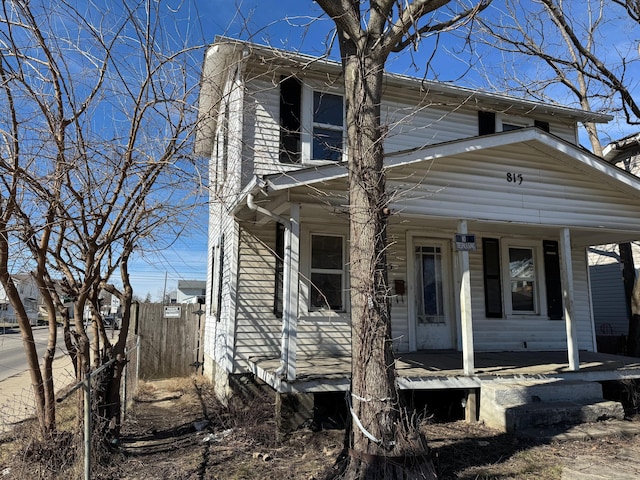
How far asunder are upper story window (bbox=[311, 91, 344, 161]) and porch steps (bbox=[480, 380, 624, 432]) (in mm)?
4777

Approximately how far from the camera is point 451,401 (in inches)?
290

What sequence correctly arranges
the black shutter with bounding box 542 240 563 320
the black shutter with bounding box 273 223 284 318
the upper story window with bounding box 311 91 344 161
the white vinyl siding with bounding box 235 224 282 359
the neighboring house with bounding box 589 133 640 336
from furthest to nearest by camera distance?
the neighboring house with bounding box 589 133 640 336 < the black shutter with bounding box 542 240 563 320 < the upper story window with bounding box 311 91 344 161 < the black shutter with bounding box 273 223 284 318 < the white vinyl siding with bounding box 235 224 282 359

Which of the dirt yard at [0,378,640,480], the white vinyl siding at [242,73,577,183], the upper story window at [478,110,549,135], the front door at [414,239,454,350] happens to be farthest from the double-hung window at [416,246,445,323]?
the upper story window at [478,110,549,135]

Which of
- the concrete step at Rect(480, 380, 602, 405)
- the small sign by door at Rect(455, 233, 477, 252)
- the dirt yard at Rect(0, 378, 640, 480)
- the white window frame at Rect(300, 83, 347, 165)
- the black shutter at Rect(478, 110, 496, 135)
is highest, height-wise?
the black shutter at Rect(478, 110, 496, 135)

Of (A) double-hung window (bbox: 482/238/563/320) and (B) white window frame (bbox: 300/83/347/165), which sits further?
(A) double-hung window (bbox: 482/238/563/320)

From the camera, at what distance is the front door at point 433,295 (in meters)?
9.29

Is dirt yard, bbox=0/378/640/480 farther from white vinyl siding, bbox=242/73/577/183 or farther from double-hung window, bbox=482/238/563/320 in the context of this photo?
white vinyl siding, bbox=242/73/577/183

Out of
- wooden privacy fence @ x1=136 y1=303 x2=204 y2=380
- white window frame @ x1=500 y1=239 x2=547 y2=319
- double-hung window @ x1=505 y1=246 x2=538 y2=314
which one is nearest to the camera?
white window frame @ x1=500 y1=239 x2=547 y2=319

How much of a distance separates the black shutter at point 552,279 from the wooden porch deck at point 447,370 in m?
1.17

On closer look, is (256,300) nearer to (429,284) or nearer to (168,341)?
(429,284)

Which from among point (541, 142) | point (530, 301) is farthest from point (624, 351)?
point (541, 142)

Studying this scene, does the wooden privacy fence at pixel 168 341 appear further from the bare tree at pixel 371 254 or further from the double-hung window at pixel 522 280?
the bare tree at pixel 371 254

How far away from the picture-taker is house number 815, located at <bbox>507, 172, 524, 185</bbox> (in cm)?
754

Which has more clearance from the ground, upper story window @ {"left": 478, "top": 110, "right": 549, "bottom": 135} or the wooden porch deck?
upper story window @ {"left": 478, "top": 110, "right": 549, "bottom": 135}
